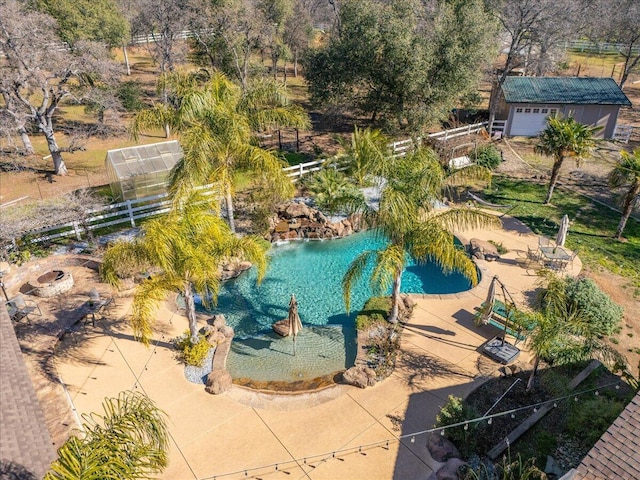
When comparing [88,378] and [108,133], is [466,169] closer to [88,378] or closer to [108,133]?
[88,378]

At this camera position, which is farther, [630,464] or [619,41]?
[619,41]


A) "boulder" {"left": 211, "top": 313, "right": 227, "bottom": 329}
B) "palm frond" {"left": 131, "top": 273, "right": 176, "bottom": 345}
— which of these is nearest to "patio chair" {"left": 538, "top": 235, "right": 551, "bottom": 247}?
"boulder" {"left": 211, "top": 313, "right": 227, "bottom": 329}

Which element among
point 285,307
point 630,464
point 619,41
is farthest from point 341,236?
point 619,41

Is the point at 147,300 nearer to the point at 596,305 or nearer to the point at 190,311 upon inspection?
the point at 190,311

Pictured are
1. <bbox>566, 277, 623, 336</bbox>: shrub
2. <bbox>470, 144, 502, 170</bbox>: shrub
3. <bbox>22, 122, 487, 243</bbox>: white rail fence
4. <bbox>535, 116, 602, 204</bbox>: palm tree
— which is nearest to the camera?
<bbox>566, 277, 623, 336</bbox>: shrub

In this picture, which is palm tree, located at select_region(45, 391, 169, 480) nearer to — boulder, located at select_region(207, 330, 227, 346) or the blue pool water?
the blue pool water

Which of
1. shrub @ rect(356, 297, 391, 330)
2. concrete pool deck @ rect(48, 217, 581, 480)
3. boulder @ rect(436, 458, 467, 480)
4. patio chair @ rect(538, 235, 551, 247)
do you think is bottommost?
concrete pool deck @ rect(48, 217, 581, 480)
